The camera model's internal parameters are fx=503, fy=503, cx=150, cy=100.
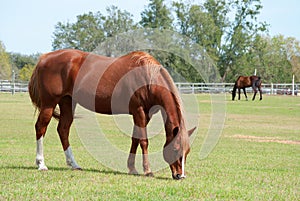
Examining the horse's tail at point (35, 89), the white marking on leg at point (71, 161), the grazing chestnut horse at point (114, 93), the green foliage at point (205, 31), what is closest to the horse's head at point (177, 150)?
the grazing chestnut horse at point (114, 93)

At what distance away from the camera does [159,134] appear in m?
16.2

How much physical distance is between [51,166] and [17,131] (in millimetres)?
7631

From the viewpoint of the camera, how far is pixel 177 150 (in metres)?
7.30

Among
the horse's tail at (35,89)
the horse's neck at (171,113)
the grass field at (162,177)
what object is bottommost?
the grass field at (162,177)

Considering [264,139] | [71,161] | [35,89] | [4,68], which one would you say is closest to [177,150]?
[71,161]

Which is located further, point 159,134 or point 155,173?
point 159,134

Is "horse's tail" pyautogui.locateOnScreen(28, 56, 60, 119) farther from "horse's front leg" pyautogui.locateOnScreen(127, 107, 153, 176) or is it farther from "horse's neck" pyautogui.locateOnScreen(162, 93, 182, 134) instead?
"horse's neck" pyautogui.locateOnScreen(162, 93, 182, 134)

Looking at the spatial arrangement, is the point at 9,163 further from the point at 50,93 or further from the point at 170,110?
the point at 170,110

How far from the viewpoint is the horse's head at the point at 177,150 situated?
7277mm

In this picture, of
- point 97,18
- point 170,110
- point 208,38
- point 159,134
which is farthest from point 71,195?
point 97,18

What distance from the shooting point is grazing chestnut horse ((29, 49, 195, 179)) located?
295 inches

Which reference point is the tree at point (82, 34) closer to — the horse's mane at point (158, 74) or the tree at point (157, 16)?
the tree at point (157, 16)

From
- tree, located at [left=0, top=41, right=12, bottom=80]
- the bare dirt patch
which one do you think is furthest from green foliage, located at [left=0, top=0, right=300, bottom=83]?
the bare dirt patch

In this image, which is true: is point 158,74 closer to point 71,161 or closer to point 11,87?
point 71,161
